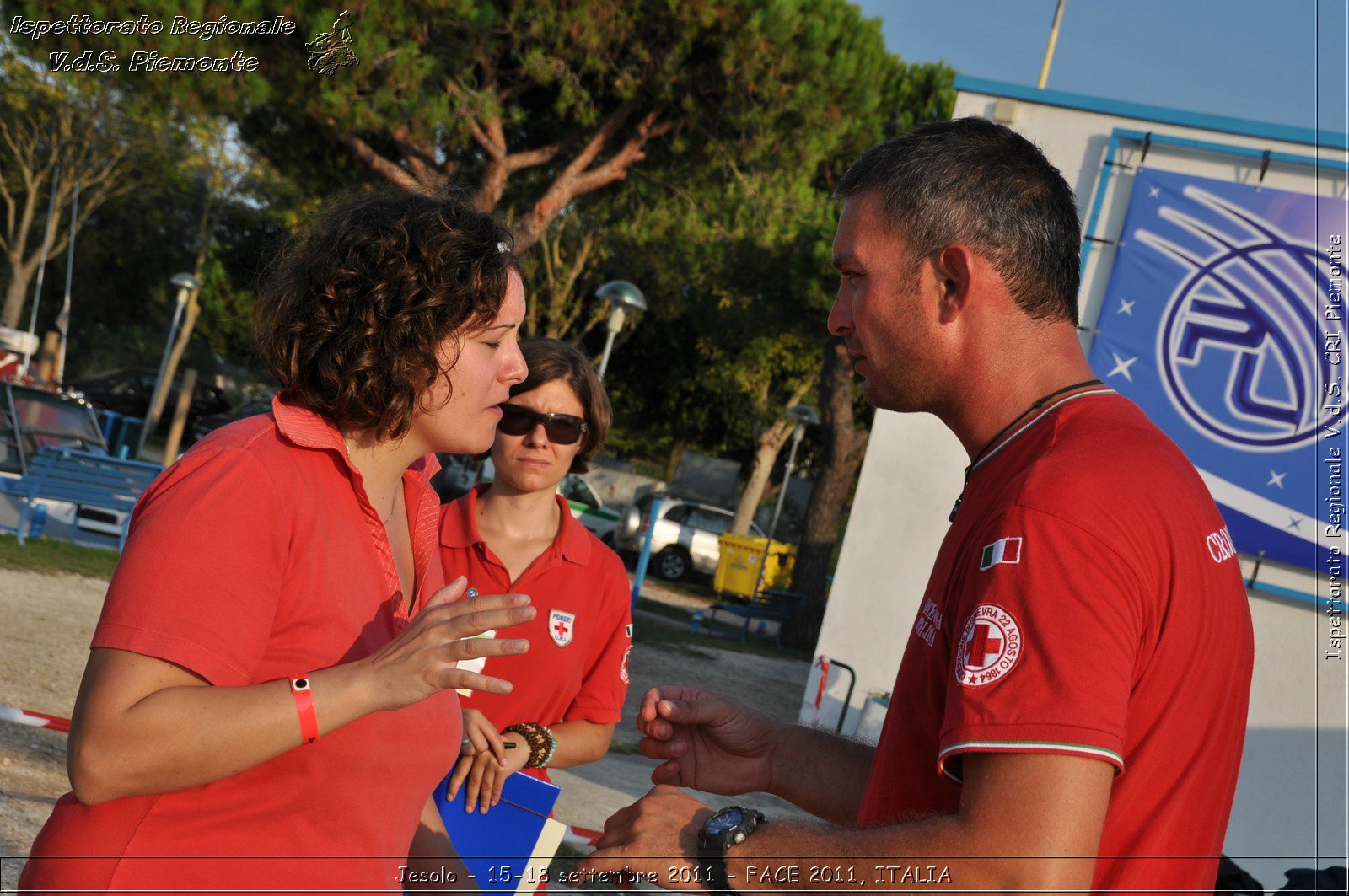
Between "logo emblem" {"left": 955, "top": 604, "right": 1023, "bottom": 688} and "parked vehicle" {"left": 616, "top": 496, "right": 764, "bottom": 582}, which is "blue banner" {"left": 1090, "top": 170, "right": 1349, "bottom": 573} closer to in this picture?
"logo emblem" {"left": 955, "top": 604, "right": 1023, "bottom": 688}

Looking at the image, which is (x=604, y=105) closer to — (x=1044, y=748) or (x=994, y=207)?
(x=994, y=207)

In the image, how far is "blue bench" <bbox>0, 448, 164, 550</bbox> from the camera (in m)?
11.6

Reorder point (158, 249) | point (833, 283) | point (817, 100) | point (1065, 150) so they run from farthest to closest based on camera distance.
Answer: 1. point (158, 249)
2. point (833, 283)
3. point (817, 100)
4. point (1065, 150)

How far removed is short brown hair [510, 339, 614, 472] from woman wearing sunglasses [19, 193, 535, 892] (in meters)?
1.36

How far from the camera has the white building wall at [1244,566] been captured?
6.90 metres

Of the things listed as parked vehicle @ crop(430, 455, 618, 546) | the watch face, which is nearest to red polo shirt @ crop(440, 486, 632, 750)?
the watch face

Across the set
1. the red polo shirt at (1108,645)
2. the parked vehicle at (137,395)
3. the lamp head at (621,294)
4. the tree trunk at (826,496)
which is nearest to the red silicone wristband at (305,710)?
the red polo shirt at (1108,645)

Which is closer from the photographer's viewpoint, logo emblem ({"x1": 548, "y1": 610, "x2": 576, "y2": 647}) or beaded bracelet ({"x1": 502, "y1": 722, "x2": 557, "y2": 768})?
beaded bracelet ({"x1": 502, "y1": 722, "x2": 557, "y2": 768})

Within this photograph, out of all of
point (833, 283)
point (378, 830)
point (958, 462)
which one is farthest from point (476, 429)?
point (833, 283)

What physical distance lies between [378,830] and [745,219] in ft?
50.2

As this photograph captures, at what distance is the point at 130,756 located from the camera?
1.69 meters

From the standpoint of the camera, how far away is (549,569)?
358 cm

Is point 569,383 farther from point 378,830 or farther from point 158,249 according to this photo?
point 158,249

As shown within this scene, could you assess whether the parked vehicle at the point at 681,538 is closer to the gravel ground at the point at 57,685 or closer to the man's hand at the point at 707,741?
the gravel ground at the point at 57,685
